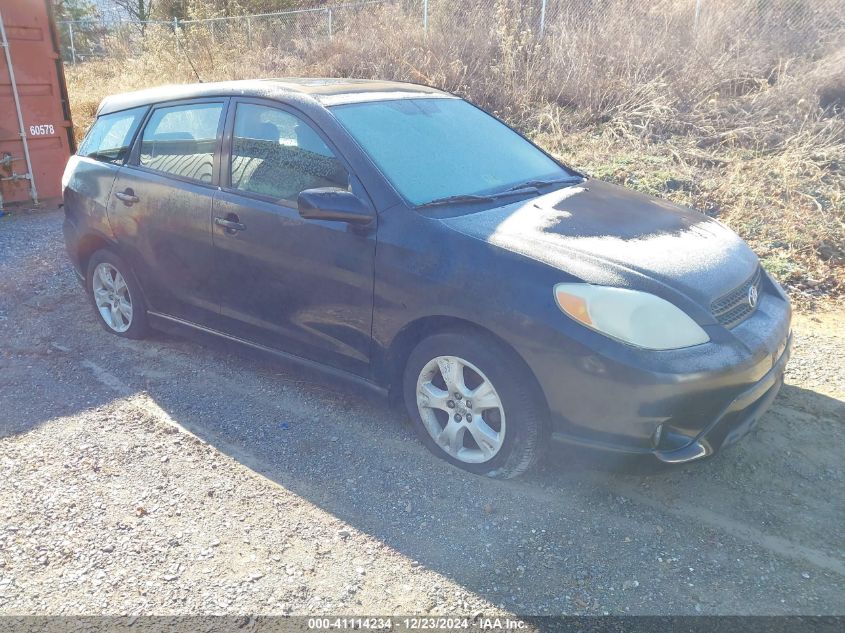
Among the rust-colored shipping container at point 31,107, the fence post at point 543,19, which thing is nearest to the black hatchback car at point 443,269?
the rust-colored shipping container at point 31,107

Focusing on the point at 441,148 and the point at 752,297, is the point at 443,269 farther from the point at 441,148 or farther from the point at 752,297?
the point at 752,297

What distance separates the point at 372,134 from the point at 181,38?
16.2m

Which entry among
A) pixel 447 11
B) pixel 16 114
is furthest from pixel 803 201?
pixel 16 114

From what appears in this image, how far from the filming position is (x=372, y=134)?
3.81 m

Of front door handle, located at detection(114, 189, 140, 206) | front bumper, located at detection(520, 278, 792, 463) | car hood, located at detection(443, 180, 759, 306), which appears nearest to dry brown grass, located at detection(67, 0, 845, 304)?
car hood, located at detection(443, 180, 759, 306)

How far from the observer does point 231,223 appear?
406 centimetres

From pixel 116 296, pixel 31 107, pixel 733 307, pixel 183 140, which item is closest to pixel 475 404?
pixel 733 307

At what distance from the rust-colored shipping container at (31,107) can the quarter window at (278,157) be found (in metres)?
6.21

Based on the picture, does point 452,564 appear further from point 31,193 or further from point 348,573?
point 31,193

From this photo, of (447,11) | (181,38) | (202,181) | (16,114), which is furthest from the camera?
(181,38)

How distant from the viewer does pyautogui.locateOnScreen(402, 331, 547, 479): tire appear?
3.15 meters

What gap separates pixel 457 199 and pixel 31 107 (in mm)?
7624

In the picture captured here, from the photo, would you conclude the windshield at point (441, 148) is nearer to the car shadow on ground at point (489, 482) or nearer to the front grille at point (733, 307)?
the car shadow on ground at point (489, 482)

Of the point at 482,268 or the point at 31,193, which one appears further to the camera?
the point at 31,193
